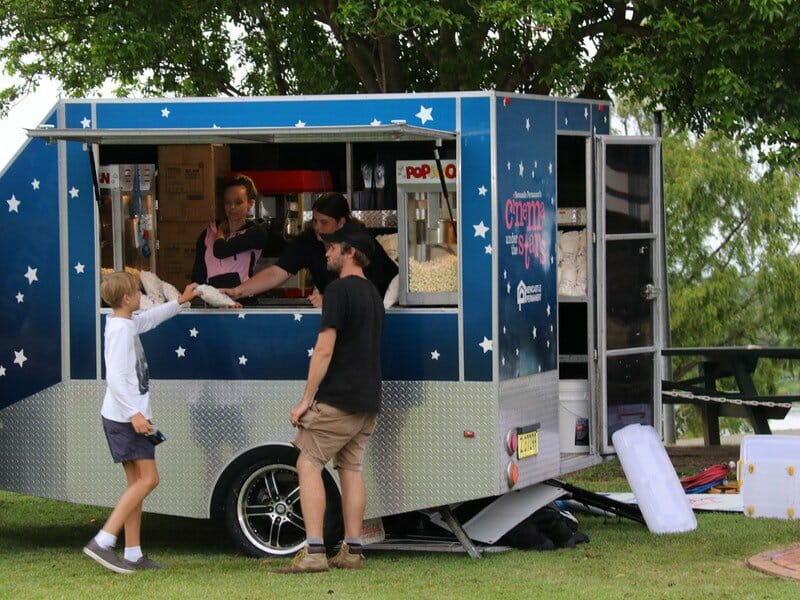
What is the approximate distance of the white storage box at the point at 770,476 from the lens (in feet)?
31.9

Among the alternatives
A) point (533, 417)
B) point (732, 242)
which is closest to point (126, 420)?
point (533, 417)

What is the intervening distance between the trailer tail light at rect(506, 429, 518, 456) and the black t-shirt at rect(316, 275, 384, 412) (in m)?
0.78

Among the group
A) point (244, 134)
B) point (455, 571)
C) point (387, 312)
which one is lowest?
point (455, 571)

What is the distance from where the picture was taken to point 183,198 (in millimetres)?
9516

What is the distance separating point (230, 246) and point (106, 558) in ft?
6.90

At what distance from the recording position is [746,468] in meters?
9.87

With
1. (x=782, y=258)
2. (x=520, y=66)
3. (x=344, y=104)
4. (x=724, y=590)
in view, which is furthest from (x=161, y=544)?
(x=782, y=258)

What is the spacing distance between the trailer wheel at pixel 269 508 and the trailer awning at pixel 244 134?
175cm

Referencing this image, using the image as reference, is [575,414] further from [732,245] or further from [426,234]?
[732,245]

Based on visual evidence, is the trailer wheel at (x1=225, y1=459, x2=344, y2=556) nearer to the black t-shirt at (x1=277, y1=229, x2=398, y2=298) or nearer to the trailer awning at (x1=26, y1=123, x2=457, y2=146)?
the black t-shirt at (x1=277, y1=229, x2=398, y2=298)

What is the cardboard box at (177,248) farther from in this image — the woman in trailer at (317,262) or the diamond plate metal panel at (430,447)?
the diamond plate metal panel at (430,447)

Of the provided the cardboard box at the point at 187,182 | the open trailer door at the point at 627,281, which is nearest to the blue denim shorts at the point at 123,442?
the cardboard box at the point at 187,182

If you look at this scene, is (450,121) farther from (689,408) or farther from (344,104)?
(689,408)

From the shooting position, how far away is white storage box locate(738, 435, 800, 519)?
971 centimetres
